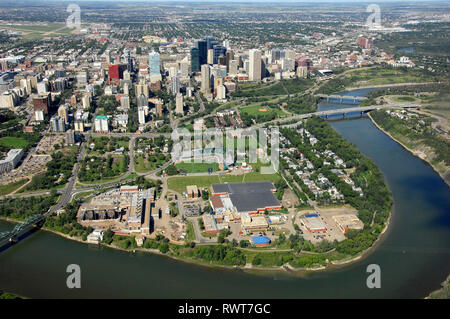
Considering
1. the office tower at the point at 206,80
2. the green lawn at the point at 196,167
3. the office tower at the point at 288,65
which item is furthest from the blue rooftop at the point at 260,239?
the office tower at the point at 288,65

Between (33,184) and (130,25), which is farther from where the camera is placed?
(130,25)

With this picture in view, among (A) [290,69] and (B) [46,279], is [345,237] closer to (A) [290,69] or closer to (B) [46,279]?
(B) [46,279]

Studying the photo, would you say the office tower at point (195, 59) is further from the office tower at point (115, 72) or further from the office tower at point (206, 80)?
the office tower at point (206, 80)

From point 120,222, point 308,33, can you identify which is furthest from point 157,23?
point 120,222

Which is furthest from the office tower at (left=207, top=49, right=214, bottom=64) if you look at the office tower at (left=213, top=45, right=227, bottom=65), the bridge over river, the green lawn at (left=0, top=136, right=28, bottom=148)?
the green lawn at (left=0, top=136, right=28, bottom=148)

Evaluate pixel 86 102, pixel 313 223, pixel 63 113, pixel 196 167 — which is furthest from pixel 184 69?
pixel 313 223

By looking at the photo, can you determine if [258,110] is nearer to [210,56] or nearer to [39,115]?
[210,56]
